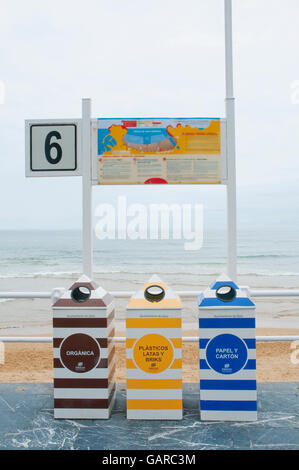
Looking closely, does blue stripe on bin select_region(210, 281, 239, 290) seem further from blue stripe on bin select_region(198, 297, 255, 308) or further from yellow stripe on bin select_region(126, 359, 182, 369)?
yellow stripe on bin select_region(126, 359, 182, 369)

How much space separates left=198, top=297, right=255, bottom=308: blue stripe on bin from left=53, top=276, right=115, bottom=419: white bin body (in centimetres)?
69

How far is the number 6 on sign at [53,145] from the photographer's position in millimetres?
4262

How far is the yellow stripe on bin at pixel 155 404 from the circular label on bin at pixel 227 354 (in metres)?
0.37

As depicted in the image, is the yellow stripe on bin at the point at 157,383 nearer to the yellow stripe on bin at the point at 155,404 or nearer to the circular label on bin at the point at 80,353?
A: the yellow stripe on bin at the point at 155,404

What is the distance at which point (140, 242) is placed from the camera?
30562mm

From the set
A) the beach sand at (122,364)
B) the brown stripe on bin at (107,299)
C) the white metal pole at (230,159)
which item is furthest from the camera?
the beach sand at (122,364)

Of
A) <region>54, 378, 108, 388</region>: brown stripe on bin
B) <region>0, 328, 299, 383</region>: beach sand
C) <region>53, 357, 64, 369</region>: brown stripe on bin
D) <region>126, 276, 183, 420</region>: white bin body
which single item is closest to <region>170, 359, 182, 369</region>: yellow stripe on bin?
<region>126, 276, 183, 420</region>: white bin body

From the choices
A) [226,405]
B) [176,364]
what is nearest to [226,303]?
[176,364]

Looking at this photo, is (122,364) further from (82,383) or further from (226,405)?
(226,405)

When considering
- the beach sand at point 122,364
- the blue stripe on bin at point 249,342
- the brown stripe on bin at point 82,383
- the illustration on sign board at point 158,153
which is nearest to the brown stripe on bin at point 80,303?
the brown stripe on bin at point 82,383

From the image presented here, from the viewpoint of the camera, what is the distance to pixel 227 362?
126 inches

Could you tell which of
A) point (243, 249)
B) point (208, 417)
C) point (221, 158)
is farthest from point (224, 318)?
point (243, 249)

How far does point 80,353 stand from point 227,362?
40.4 inches

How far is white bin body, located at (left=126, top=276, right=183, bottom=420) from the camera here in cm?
320
